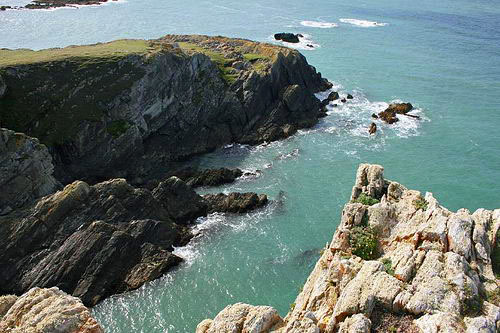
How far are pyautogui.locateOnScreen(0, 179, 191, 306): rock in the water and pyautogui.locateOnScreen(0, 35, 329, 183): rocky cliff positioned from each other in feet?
35.3

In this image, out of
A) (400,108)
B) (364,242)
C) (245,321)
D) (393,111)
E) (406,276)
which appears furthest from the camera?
(400,108)

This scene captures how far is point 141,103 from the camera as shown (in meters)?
64.5

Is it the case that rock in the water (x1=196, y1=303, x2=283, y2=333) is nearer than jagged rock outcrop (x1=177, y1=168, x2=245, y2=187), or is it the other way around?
rock in the water (x1=196, y1=303, x2=283, y2=333)

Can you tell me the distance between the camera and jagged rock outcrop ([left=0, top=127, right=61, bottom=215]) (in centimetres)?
4334

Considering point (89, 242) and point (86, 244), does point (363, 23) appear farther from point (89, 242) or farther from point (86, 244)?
point (86, 244)

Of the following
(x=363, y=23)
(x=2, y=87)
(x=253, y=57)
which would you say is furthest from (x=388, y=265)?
(x=363, y=23)

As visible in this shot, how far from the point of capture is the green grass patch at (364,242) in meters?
27.9

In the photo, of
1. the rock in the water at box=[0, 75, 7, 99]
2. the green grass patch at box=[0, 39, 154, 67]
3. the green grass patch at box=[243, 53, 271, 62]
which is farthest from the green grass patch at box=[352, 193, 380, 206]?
the green grass patch at box=[243, 53, 271, 62]

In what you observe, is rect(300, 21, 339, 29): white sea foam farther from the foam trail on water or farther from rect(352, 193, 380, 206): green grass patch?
rect(352, 193, 380, 206): green grass patch

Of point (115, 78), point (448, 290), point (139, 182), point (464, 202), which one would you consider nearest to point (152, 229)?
point (139, 182)

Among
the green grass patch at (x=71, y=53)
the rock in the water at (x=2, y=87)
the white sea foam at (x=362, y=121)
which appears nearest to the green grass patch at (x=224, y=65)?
the green grass patch at (x=71, y=53)

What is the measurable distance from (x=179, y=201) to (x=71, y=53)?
30.7 m

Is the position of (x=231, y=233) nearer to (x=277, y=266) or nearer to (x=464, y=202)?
(x=277, y=266)

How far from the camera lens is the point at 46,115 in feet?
183
